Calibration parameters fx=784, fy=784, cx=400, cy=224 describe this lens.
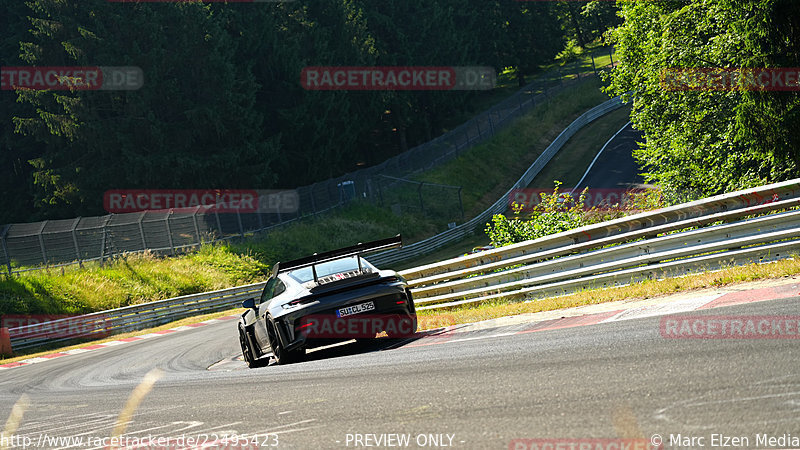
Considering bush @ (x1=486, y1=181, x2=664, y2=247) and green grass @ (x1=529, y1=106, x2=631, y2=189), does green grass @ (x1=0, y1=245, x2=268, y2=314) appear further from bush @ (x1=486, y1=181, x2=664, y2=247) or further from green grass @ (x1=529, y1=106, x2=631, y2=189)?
green grass @ (x1=529, y1=106, x2=631, y2=189)

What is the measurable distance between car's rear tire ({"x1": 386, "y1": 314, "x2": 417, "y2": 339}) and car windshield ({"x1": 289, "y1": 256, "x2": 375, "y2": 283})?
31.6 inches

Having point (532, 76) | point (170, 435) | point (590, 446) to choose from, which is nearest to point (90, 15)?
point (170, 435)

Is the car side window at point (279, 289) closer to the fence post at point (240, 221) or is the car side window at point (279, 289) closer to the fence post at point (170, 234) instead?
the fence post at point (170, 234)

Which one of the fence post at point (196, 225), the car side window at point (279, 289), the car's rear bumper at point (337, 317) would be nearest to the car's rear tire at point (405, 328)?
the car's rear bumper at point (337, 317)

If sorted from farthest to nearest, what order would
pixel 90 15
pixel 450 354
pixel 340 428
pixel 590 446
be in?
pixel 90 15, pixel 450 354, pixel 340 428, pixel 590 446

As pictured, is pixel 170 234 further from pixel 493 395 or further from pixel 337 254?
pixel 493 395

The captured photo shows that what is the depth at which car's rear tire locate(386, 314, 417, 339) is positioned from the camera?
1030cm

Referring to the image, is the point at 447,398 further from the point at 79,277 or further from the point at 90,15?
the point at 90,15

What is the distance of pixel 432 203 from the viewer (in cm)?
4806

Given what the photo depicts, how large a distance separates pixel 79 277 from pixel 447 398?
28.1 metres

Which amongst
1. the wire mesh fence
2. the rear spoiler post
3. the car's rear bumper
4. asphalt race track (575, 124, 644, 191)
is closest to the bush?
the rear spoiler post

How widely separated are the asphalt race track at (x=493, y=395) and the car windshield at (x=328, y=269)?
50.2 inches

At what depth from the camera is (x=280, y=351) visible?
9969 mm

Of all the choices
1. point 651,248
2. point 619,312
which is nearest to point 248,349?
point 619,312
